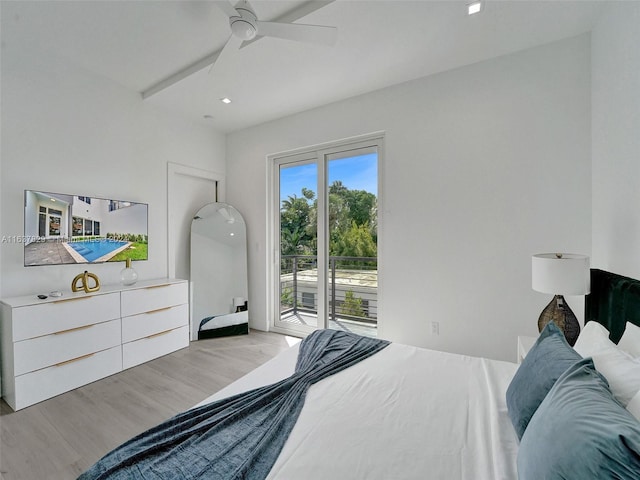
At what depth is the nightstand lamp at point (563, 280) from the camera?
1.60 meters

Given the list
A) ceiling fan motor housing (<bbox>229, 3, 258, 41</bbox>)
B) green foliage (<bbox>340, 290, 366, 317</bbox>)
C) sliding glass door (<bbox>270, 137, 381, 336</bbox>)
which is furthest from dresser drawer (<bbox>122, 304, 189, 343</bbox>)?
ceiling fan motor housing (<bbox>229, 3, 258, 41</bbox>)

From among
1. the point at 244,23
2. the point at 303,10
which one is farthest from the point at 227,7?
the point at 303,10

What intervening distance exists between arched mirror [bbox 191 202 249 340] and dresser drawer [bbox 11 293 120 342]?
3.45 ft

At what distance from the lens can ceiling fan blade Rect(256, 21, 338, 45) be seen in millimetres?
1701

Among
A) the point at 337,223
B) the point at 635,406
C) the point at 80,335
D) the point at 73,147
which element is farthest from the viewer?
the point at 337,223

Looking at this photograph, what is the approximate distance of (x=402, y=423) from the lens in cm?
110

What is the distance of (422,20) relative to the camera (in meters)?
2.01

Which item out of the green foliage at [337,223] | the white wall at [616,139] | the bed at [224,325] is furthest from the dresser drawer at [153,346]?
the white wall at [616,139]

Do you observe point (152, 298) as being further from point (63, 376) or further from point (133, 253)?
point (63, 376)

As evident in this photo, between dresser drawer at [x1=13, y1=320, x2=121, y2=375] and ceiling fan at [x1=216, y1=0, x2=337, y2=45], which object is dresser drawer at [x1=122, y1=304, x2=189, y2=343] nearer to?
dresser drawer at [x1=13, y1=320, x2=121, y2=375]

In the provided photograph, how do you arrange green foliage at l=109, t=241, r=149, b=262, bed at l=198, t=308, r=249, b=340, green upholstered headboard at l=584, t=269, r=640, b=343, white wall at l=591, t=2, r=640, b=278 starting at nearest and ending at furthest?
1. green upholstered headboard at l=584, t=269, r=640, b=343
2. white wall at l=591, t=2, r=640, b=278
3. green foliage at l=109, t=241, r=149, b=262
4. bed at l=198, t=308, r=249, b=340

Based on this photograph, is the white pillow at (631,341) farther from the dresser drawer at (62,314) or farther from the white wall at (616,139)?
the dresser drawer at (62,314)

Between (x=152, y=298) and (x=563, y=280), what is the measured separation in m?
3.36

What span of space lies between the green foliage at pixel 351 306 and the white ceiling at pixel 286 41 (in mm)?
2221
